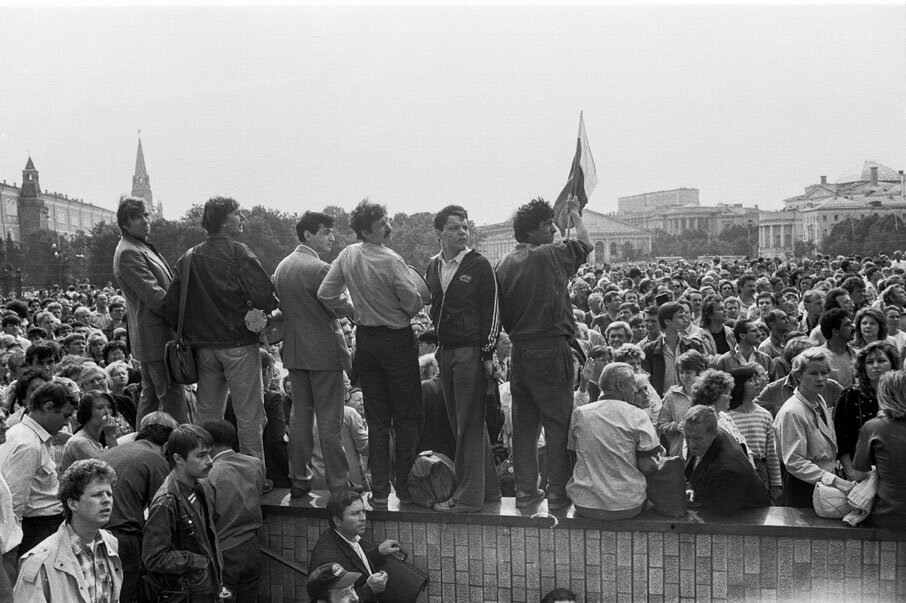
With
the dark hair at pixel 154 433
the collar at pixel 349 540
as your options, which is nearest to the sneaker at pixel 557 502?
the collar at pixel 349 540

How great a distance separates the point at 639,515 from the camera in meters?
5.51

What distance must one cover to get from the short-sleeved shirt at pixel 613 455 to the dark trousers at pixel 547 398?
209 millimetres

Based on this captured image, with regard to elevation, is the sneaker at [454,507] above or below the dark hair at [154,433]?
below

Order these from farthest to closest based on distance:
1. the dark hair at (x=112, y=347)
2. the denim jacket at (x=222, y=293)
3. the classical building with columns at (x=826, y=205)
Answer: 1. the classical building with columns at (x=826, y=205)
2. the dark hair at (x=112, y=347)
3. the denim jacket at (x=222, y=293)

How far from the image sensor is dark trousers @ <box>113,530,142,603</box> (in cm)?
524

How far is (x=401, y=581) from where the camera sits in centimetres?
566

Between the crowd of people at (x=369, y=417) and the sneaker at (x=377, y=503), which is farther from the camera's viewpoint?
the sneaker at (x=377, y=503)

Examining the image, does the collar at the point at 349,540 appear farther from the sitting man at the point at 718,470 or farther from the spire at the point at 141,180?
the spire at the point at 141,180

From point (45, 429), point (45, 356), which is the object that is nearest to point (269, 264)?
point (45, 356)

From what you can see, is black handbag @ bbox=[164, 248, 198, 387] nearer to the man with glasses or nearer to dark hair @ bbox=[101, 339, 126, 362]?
the man with glasses

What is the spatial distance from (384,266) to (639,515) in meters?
2.24

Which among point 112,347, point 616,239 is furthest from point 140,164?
point 112,347

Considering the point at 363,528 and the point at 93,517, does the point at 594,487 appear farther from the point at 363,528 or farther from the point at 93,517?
the point at 93,517

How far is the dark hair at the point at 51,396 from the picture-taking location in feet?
18.7
